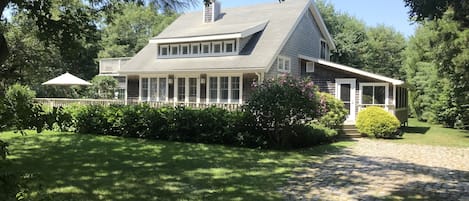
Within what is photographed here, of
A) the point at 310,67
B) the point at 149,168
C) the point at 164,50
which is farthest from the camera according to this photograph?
the point at 164,50

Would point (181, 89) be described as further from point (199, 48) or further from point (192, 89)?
point (199, 48)

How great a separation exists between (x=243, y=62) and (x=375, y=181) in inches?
540

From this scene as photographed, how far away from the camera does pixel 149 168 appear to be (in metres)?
8.98

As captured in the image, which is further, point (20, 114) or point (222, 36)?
point (222, 36)

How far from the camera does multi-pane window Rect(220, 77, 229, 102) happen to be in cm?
2217

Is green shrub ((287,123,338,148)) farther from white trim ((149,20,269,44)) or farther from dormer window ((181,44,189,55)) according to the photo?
dormer window ((181,44,189,55))

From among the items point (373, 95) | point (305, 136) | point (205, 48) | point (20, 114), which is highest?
point (205, 48)

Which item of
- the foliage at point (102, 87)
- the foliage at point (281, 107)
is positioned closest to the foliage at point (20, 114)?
the foliage at point (281, 107)

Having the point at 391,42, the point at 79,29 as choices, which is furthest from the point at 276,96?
the point at 391,42

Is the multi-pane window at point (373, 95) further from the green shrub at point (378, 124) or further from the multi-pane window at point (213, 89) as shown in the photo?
the multi-pane window at point (213, 89)

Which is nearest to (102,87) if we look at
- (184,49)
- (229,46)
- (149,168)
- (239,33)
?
(184,49)

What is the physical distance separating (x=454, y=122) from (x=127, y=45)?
35.8 m

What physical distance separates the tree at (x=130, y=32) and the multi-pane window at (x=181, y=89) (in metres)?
22.4

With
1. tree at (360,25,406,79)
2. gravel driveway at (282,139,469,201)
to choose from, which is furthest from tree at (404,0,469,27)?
tree at (360,25,406,79)
